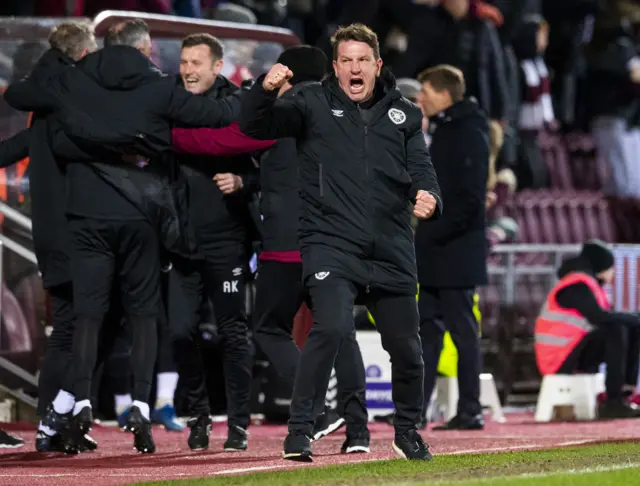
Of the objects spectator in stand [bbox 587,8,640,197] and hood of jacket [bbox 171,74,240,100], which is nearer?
hood of jacket [bbox 171,74,240,100]

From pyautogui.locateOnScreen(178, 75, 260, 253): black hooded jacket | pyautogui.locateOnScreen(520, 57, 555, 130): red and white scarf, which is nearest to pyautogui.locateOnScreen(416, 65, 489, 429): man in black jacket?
pyautogui.locateOnScreen(178, 75, 260, 253): black hooded jacket

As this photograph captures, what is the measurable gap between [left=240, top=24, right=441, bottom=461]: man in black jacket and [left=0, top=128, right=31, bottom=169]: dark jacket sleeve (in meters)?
2.11

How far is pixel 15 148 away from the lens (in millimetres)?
8891

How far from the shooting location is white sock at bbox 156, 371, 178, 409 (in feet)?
34.6

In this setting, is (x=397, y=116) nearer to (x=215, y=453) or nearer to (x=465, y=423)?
(x=215, y=453)

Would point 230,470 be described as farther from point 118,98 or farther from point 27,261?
point 27,261

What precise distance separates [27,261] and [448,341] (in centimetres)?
304

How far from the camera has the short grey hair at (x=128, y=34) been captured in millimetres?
8430

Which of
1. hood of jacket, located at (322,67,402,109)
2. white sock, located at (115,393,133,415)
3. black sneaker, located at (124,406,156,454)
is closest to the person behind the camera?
hood of jacket, located at (322,67,402,109)

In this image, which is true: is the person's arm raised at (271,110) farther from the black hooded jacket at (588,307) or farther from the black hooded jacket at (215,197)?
the black hooded jacket at (588,307)

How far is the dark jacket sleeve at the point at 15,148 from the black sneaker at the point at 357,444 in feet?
8.14

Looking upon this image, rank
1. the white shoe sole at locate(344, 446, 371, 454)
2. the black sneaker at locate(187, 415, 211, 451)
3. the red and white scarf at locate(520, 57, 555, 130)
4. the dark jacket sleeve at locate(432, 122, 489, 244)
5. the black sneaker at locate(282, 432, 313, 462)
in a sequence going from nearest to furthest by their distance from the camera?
the black sneaker at locate(282, 432, 313, 462) < the white shoe sole at locate(344, 446, 371, 454) < the black sneaker at locate(187, 415, 211, 451) < the dark jacket sleeve at locate(432, 122, 489, 244) < the red and white scarf at locate(520, 57, 555, 130)

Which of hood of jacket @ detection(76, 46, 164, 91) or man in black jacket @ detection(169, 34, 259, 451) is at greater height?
hood of jacket @ detection(76, 46, 164, 91)

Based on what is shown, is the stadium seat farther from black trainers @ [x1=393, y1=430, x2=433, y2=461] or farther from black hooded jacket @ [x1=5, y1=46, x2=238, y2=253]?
black trainers @ [x1=393, y1=430, x2=433, y2=461]
